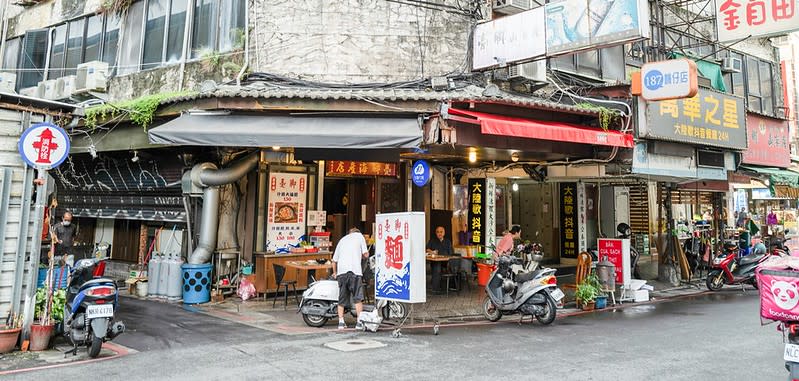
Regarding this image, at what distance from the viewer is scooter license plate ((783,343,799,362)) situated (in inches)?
201

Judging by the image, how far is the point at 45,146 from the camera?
7.70 m

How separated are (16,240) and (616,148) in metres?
12.5

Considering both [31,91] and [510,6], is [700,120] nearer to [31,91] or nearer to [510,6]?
[510,6]

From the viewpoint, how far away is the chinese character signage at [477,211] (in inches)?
599

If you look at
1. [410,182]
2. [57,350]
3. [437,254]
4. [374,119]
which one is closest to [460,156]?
[410,182]

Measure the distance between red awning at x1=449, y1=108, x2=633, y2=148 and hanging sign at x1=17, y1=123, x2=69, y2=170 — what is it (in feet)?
21.7

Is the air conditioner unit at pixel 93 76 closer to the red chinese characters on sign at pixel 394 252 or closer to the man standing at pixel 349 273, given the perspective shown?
the man standing at pixel 349 273

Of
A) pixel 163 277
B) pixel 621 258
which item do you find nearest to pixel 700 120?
pixel 621 258

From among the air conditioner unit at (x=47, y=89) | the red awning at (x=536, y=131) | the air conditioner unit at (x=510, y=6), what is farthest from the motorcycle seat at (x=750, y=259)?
the air conditioner unit at (x=47, y=89)

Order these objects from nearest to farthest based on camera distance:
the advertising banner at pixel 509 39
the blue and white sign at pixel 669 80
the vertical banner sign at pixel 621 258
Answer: the blue and white sign at pixel 669 80, the advertising banner at pixel 509 39, the vertical banner sign at pixel 621 258

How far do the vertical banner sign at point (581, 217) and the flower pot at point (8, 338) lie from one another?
568 inches

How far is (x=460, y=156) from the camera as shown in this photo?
45.8ft

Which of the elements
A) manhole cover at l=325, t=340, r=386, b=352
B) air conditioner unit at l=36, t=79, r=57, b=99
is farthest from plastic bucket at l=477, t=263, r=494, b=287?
air conditioner unit at l=36, t=79, r=57, b=99

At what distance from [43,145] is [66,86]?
975cm
